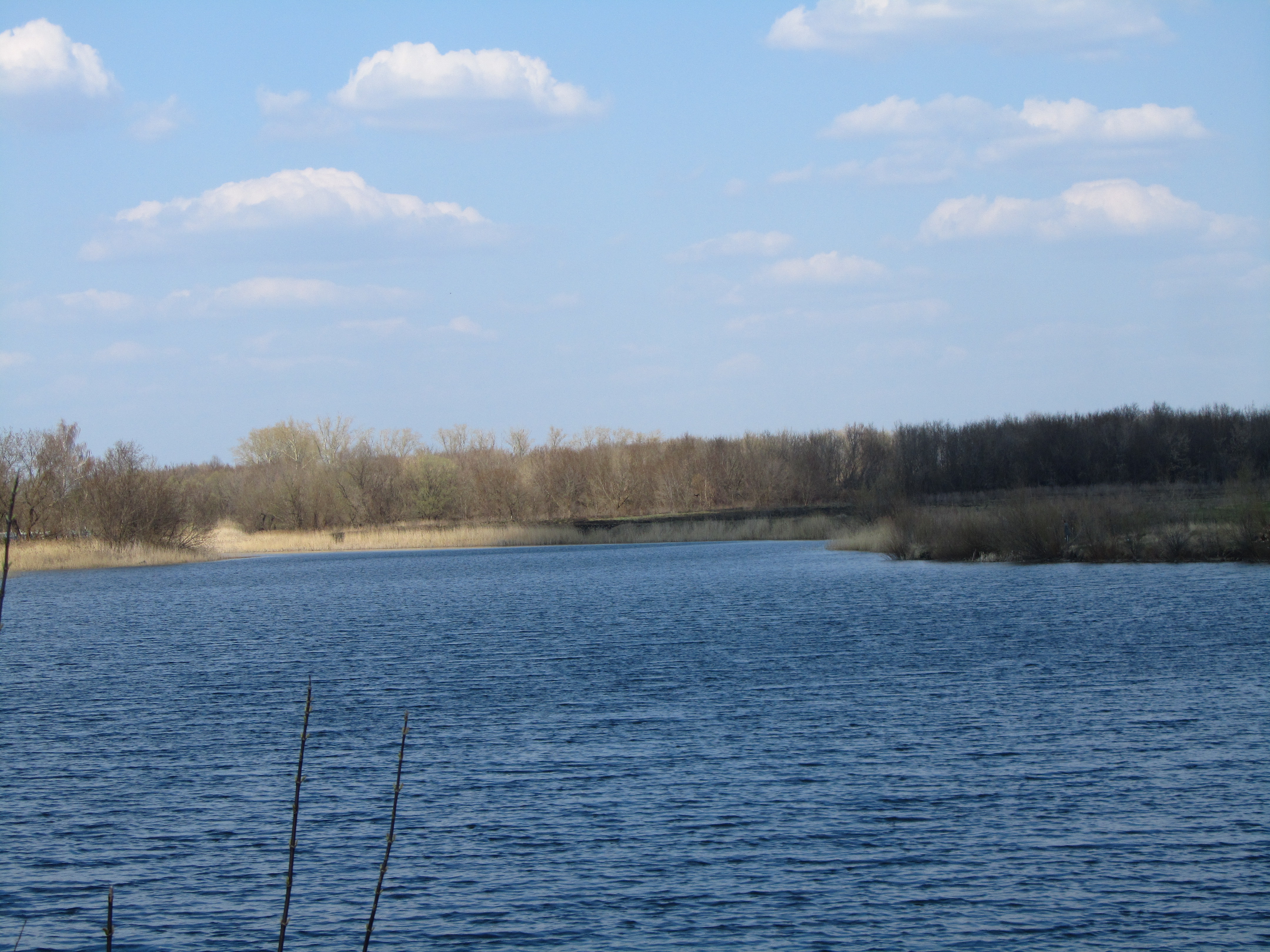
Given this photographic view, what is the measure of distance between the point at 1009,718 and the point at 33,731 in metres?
10.9

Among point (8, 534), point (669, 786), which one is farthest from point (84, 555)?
point (8, 534)

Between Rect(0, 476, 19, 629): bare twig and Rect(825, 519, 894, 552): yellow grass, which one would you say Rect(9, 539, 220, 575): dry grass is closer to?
Rect(825, 519, 894, 552): yellow grass

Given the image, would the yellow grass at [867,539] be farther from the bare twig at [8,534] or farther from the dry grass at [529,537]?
the bare twig at [8,534]

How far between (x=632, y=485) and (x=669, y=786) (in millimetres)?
58321

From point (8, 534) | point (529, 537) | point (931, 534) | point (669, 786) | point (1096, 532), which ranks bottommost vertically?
point (669, 786)

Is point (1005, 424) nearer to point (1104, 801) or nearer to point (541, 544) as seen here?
point (541, 544)

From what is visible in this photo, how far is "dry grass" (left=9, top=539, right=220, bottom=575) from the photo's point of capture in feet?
146

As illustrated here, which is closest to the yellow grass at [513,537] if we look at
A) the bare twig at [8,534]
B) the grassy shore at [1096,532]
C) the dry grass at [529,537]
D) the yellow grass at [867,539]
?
the dry grass at [529,537]

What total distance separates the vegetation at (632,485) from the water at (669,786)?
19.8 metres

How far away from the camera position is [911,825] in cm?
880

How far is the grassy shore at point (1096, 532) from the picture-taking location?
96.8ft

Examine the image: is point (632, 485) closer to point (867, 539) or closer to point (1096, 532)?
point (867, 539)

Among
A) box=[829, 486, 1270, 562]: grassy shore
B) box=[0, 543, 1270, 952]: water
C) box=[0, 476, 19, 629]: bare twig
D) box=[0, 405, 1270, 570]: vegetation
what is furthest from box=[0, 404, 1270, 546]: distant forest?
box=[0, 476, 19, 629]: bare twig

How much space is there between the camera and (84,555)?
1841 inches
